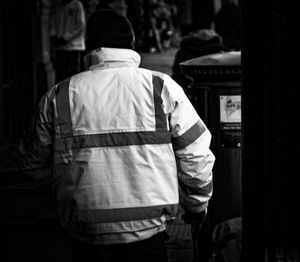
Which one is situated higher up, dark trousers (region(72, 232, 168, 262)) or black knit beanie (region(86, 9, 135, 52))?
black knit beanie (region(86, 9, 135, 52))

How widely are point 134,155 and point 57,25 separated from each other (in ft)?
35.1

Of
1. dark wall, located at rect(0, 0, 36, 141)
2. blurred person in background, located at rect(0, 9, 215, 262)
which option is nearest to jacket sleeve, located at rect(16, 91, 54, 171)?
blurred person in background, located at rect(0, 9, 215, 262)

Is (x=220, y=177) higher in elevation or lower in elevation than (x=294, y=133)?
lower

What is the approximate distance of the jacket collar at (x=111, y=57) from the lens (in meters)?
4.08

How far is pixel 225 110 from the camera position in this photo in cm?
600

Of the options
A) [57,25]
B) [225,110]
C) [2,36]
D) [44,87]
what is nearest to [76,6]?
[57,25]

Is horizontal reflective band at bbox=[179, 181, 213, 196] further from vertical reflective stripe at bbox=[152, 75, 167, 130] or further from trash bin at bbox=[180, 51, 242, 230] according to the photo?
trash bin at bbox=[180, 51, 242, 230]

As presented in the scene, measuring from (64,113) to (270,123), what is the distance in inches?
36.6

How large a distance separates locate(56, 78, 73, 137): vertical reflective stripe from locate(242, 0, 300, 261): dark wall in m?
0.81

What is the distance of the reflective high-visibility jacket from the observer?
3914 mm

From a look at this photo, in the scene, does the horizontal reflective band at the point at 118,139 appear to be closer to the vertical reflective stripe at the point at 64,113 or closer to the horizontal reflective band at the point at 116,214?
the vertical reflective stripe at the point at 64,113

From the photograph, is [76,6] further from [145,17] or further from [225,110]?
[145,17]

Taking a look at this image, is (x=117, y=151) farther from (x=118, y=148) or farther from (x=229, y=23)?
(x=229, y=23)

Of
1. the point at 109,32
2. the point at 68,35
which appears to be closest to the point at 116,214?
the point at 109,32
